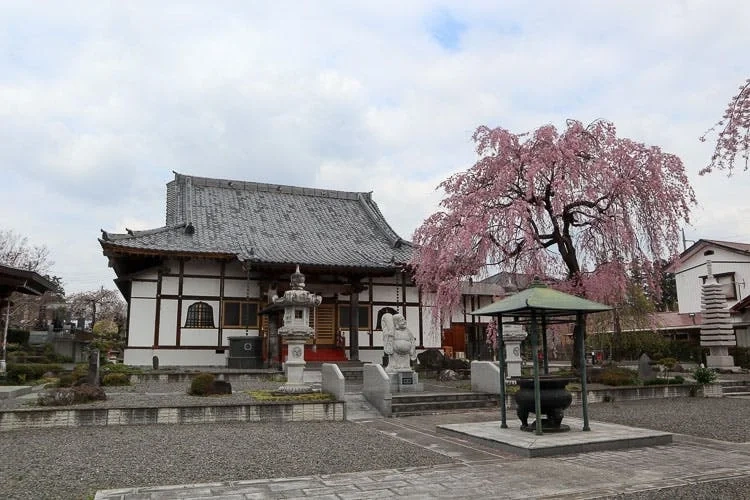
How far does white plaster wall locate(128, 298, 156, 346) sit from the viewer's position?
71.8 feet

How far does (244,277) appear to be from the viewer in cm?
2364

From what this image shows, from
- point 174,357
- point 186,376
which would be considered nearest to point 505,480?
point 186,376

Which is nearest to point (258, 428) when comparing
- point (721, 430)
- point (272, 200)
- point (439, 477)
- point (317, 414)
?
point (317, 414)

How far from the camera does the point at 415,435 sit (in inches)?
400

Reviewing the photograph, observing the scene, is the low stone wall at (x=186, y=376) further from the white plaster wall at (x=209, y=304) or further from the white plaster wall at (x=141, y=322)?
the white plaster wall at (x=141, y=322)

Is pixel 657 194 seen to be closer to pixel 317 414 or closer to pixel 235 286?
pixel 317 414

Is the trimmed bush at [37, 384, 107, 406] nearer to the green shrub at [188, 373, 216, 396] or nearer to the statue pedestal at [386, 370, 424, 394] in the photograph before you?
the green shrub at [188, 373, 216, 396]

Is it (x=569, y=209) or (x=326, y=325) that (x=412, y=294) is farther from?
(x=569, y=209)

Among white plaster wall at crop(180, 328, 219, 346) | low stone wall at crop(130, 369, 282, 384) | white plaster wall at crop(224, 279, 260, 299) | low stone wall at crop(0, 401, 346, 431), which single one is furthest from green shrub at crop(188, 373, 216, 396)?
white plaster wall at crop(224, 279, 260, 299)

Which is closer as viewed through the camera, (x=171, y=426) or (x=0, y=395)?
(x=171, y=426)

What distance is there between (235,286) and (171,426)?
13.1 m

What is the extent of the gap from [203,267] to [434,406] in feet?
43.7

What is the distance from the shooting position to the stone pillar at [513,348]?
58.0ft

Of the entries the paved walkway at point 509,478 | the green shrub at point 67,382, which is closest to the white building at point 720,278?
the paved walkway at point 509,478
